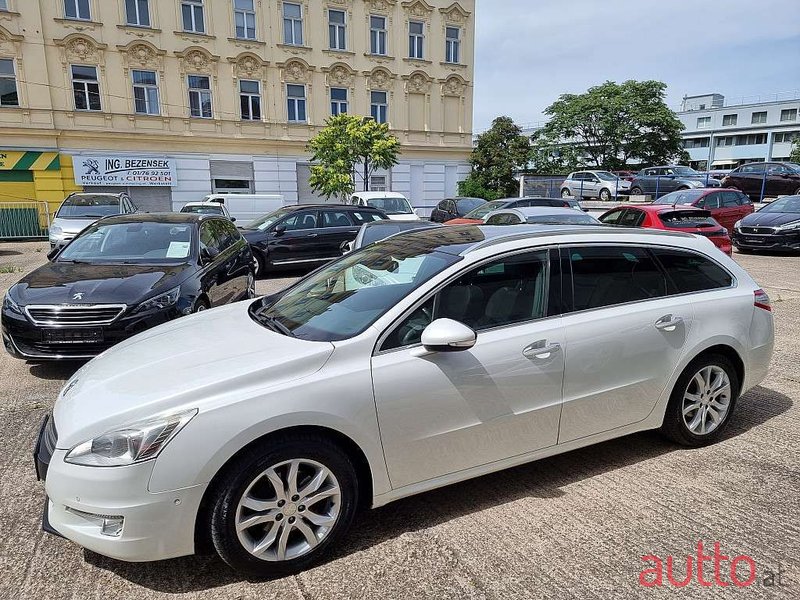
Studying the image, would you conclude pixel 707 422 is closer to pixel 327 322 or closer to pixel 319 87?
pixel 327 322

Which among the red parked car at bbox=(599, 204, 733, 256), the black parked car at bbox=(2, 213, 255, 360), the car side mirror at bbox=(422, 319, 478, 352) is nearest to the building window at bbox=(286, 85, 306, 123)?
the red parked car at bbox=(599, 204, 733, 256)

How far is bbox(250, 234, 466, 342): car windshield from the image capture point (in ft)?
9.86

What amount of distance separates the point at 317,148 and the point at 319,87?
5.24 metres

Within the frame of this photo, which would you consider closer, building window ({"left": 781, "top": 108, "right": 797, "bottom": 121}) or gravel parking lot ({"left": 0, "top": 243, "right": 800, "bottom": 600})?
gravel parking lot ({"left": 0, "top": 243, "right": 800, "bottom": 600})

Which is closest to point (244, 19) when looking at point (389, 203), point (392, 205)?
point (389, 203)

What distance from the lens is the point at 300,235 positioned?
1239cm

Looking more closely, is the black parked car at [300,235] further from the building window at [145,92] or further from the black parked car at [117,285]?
the building window at [145,92]

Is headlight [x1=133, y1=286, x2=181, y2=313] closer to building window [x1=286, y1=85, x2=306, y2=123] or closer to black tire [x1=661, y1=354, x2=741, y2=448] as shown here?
black tire [x1=661, y1=354, x2=741, y2=448]

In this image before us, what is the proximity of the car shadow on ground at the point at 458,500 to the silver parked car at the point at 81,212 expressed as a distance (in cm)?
1314

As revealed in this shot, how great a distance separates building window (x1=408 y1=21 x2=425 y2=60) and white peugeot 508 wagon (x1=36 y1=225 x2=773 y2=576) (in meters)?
28.9

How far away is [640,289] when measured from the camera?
11.9ft

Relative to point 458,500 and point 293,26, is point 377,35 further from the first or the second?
point 458,500

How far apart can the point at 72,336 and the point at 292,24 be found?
86.5ft

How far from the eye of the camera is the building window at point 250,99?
2681 cm
